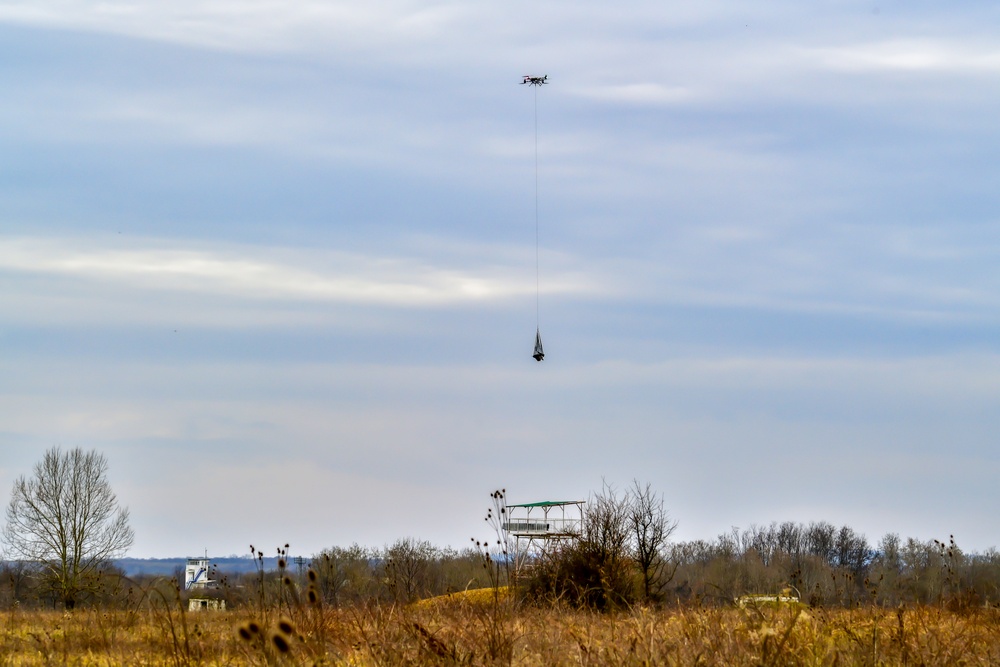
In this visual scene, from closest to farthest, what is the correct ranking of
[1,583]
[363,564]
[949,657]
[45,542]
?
1. [949,657]
2. [45,542]
3. [363,564]
4. [1,583]

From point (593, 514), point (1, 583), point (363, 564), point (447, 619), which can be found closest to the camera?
point (447, 619)

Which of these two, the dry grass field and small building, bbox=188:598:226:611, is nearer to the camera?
the dry grass field

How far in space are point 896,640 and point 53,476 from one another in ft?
207

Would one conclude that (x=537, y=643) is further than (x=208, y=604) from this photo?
No

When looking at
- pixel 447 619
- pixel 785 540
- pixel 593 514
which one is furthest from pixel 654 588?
pixel 785 540

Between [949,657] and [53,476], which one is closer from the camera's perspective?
[949,657]

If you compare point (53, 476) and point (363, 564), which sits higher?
point (53, 476)

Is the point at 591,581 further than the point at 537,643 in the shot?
Yes

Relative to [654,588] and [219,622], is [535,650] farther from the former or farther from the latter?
[654,588]

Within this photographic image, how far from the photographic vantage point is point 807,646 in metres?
9.45

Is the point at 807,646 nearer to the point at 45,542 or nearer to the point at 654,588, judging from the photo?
the point at 654,588

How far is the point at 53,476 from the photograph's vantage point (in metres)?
64.3

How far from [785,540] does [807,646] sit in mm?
120454

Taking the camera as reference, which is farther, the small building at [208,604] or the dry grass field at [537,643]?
the small building at [208,604]
